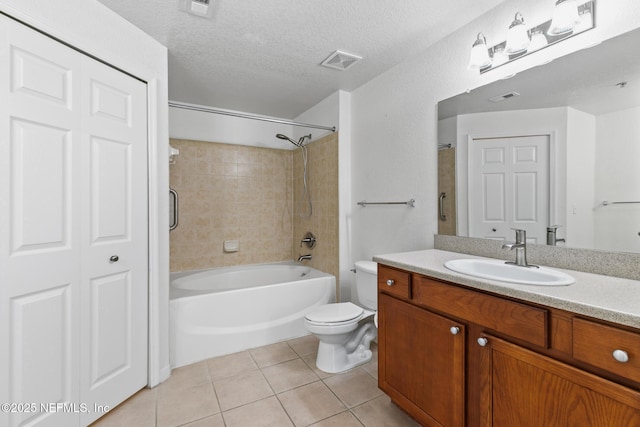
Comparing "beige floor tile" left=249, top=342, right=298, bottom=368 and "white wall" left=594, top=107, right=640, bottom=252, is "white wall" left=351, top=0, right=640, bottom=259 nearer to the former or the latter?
"white wall" left=594, top=107, right=640, bottom=252

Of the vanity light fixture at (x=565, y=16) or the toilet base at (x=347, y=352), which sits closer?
the vanity light fixture at (x=565, y=16)

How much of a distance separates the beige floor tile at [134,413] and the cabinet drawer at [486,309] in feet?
5.13

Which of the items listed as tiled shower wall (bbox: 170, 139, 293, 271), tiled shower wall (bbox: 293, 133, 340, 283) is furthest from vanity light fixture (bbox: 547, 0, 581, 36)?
tiled shower wall (bbox: 170, 139, 293, 271)

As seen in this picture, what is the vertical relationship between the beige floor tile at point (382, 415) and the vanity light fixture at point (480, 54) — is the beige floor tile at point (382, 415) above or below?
below

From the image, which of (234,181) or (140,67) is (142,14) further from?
(234,181)

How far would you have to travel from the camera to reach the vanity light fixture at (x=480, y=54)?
1.56m

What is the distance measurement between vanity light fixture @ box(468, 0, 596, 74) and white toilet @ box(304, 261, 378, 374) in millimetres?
1458

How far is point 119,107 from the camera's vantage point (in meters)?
1.67

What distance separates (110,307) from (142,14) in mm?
1648

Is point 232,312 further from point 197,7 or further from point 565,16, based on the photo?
point 565,16

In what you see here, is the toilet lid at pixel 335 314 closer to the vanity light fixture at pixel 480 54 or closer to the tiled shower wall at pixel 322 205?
the tiled shower wall at pixel 322 205

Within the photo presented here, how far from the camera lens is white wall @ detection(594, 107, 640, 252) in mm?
1167

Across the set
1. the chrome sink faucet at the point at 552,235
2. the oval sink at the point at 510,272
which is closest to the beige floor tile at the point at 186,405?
the oval sink at the point at 510,272

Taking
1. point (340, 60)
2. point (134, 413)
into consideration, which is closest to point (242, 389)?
point (134, 413)
